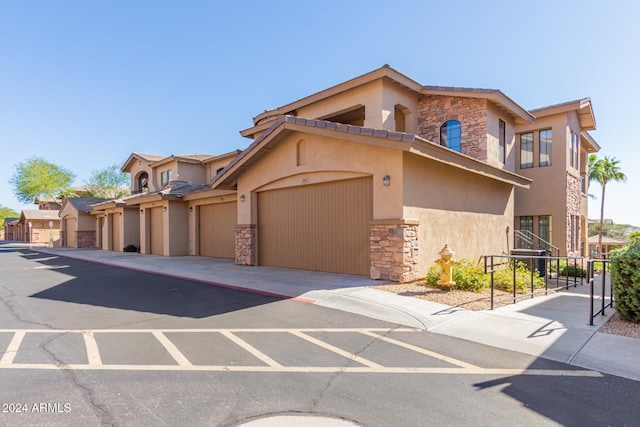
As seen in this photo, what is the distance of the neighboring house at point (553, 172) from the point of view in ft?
54.0

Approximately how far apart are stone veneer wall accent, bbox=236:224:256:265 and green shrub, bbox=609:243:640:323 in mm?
11409

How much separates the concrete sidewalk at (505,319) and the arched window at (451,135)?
826 cm

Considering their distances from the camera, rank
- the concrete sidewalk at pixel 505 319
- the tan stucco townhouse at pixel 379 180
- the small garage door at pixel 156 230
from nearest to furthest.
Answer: the concrete sidewalk at pixel 505 319, the tan stucco townhouse at pixel 379 180, the small garage door at pixel 156 230

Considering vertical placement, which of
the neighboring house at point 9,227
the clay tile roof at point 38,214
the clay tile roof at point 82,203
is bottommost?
the neighboring house at point 9,227

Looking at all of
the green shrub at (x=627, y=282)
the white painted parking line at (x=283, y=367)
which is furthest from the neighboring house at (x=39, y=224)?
the green shrub at (x=627, y=282)

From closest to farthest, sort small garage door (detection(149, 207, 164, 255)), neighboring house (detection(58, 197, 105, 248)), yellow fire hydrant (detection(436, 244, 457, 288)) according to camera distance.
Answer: yellow fire hydrant (detection(436, 244, 457, 288)) < small garage door (detection(149, 207, 164, 255)) < neighboring house (detection(58, 197, 105, 248))

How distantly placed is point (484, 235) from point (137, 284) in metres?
12.7

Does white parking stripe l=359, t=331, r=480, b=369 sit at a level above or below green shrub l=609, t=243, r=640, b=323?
below

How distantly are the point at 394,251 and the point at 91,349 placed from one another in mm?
7217

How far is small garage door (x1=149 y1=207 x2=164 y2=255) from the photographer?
2117cm

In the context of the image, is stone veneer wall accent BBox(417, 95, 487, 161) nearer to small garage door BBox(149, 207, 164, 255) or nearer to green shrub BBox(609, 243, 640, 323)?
green shrub BBox(609, 243, 640, 323)

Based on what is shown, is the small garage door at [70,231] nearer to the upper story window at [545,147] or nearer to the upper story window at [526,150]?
the upper story window at [526,150]

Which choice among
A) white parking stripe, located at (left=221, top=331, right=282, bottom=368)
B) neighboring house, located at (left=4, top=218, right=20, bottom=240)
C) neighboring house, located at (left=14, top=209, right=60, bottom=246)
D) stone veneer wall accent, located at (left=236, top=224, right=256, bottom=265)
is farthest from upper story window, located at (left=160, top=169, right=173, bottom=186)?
neighboring house, located at (left=4, top=218, right=20, bottom=240)

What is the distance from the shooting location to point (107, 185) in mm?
46688
